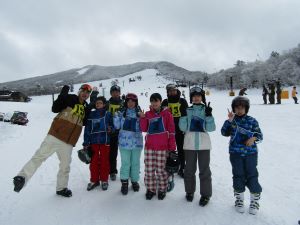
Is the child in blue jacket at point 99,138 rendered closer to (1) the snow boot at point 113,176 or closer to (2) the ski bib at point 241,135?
(1) the snow boot at point 113,176

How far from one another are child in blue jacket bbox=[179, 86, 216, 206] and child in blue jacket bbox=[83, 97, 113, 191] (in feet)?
4.77

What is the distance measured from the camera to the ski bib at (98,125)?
5449 millimetres

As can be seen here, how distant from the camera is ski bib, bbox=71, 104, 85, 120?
5261 mm

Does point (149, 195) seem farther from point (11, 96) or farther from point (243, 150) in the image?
point (11, 96)

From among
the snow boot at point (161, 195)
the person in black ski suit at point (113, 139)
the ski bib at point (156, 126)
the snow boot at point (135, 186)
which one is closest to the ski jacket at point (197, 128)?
the ski bib at point (156, 126)

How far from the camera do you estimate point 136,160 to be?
5320 mm

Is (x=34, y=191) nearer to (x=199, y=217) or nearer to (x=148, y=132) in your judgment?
(x=148, y=132)

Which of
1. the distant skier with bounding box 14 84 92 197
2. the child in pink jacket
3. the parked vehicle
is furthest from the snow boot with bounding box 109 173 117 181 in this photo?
the parked vehicle

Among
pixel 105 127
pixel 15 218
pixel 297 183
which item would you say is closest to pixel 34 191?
pixel 15 218

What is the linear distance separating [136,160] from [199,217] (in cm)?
153

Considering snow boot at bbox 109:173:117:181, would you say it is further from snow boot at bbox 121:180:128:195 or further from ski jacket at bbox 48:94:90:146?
ski jacket at bbox 48:94:90:146

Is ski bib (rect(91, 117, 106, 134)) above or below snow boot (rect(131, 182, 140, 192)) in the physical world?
above

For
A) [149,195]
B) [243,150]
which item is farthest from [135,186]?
[243,150]

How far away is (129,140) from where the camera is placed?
5238 mm
